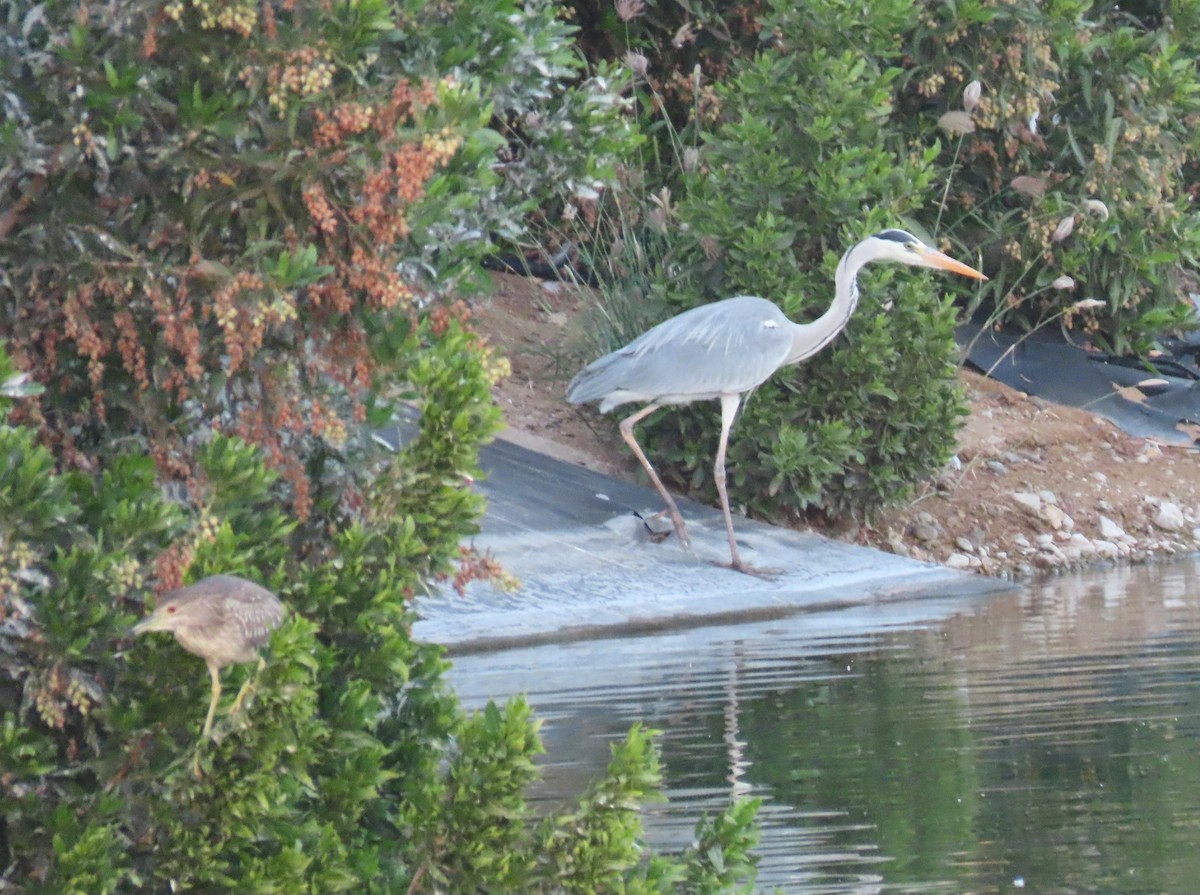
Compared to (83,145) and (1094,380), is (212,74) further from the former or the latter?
(1094,380)

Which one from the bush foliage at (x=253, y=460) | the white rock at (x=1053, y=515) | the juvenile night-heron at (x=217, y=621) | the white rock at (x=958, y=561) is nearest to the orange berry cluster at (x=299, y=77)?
the bush foliage at (x=253, y=460)

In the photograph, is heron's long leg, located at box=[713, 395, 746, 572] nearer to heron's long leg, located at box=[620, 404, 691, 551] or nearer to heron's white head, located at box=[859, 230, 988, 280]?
heron's long leg, located at box=[620, 404, 691, 551]

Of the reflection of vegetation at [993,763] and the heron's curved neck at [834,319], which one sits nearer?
the reflection of vegetation at [993,763]

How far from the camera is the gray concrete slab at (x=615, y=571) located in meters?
10.6

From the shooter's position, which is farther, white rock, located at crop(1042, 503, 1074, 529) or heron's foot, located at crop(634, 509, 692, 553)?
white rock, located at crop(1042, 503, 1074, 529)

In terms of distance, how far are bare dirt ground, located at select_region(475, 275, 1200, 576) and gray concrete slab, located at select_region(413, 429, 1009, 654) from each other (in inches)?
35.3

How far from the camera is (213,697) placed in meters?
3.86

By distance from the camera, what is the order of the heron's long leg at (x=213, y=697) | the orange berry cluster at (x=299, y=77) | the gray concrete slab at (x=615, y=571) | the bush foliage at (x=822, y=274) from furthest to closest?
the bush foliage at (x=822, y=274) < the gray concrete slab at (x=615, y=571) < the orange berry cluster at (x=299, y=77) < the heron's long leg at (x=213, y=697)

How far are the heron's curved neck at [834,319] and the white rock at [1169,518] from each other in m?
3.56

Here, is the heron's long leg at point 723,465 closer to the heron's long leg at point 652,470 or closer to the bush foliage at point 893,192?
the heron's long leg at point 652,470

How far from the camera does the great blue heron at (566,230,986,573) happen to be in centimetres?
1230

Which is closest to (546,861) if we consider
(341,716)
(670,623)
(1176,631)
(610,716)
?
(341,716)

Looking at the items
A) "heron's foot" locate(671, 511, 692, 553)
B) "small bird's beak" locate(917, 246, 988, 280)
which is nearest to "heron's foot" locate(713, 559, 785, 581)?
"heron's foot" locate(671, 511, 692, 553)

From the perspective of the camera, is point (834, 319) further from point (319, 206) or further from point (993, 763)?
point (319, 206)
